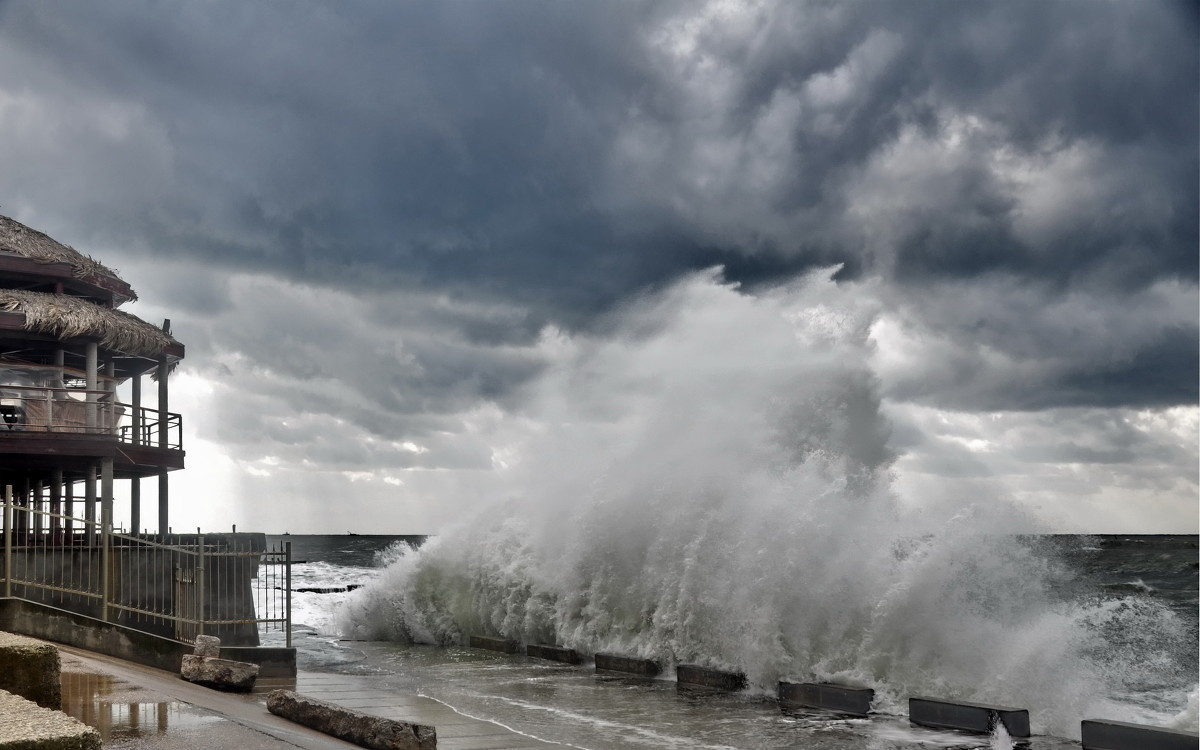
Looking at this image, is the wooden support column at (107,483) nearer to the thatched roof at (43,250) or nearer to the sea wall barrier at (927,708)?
the thatched roof at (43,250)

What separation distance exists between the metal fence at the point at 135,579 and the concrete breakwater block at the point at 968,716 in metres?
7.44

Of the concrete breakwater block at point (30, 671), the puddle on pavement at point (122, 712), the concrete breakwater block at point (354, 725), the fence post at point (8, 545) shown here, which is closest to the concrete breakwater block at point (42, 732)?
the concrete breakwater block at point (30, 671)

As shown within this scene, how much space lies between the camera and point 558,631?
62.1 feet

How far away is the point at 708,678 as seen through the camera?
13859 mm

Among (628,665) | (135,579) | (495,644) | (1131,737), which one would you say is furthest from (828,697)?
(135,579)

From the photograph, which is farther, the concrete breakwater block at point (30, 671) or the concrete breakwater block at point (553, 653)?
the concrete breakwater block at point (553, 653)

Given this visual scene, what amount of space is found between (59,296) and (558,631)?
11488 millimetres

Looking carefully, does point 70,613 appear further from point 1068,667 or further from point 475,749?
point 1068,667

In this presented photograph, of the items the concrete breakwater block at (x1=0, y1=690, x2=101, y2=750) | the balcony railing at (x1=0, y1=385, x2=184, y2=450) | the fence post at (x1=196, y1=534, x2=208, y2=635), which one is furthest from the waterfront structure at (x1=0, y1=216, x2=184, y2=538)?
the concrete breakwater block at (x1=0, y1=690, x2=101, y2=750)

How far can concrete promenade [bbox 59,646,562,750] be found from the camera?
707cm

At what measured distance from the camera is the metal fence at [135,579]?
12844mm

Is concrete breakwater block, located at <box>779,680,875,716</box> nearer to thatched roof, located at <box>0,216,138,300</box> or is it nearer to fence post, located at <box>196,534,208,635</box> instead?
fence post, located at <box>196,534,208,635</box>

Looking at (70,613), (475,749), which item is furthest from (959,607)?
(70,613)

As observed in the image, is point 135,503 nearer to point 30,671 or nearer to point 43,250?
point 43,250
